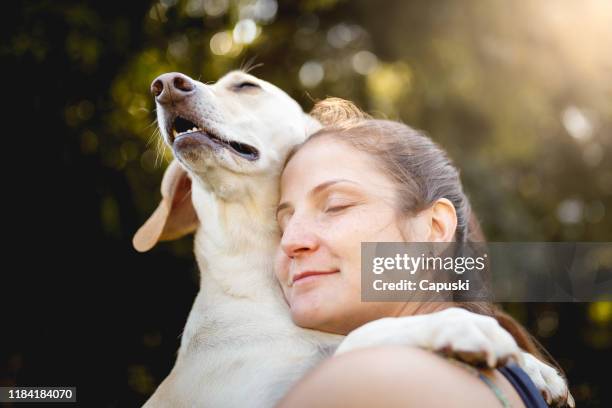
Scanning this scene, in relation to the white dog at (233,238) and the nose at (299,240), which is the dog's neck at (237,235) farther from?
the nose at (299,240)

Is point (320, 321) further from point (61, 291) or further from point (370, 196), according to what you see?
point (61, 291)

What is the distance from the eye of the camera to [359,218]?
1801mm

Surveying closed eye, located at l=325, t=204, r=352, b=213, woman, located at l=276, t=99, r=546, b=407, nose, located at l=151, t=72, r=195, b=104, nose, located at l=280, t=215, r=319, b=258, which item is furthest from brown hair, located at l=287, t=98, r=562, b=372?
nose, located at l=151, t=72, r=195, b=104

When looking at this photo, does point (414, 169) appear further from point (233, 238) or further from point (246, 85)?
point (246, 85)

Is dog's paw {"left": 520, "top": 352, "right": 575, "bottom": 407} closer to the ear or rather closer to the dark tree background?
the ear

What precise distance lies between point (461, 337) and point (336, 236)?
20.7 inches

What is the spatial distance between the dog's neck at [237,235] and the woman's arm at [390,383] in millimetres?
1027

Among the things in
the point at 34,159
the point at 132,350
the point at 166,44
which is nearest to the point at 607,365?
the point at 132,350

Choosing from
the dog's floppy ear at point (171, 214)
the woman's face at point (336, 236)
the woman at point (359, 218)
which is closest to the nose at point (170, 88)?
the dog's floppy ear at point (171, 214)

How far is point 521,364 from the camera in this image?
1.39m

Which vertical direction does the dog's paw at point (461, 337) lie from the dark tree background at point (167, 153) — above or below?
below

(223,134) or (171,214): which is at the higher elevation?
(223,134)

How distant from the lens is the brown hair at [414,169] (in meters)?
1.95

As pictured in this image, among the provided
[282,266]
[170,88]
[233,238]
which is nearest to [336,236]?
[282,266]
